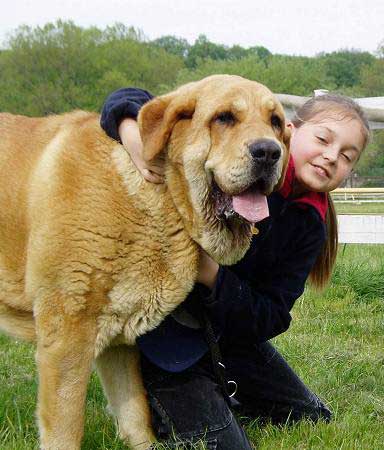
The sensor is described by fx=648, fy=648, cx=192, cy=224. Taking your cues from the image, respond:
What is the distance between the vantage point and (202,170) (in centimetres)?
268

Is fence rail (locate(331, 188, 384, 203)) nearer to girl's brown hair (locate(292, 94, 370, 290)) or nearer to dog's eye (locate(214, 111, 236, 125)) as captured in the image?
girl's brown hair (locate(292, 94, 370, 290))

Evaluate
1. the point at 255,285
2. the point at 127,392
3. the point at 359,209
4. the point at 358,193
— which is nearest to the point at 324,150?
the point at 255,285

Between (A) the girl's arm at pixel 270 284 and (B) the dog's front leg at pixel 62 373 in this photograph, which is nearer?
(B) the dog's front leg at pixel 62 373

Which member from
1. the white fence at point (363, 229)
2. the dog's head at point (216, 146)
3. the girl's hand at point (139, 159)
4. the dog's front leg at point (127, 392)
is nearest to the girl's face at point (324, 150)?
the dog's head at point (216, 146)

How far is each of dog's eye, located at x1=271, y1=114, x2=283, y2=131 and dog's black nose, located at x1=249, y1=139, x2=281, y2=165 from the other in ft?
0.84

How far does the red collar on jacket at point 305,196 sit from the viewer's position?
313 cm

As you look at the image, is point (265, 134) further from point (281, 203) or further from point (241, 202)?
point (281, 203)

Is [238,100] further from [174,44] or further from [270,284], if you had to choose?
[174,44]

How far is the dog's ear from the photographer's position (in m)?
2.64

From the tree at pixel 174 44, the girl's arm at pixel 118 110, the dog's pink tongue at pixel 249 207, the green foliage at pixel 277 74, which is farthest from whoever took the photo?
the tree at pixel 174 44

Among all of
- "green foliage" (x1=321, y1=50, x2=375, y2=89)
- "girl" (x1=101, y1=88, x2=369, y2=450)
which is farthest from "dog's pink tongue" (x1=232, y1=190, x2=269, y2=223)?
"green foliage" (x1=321, y1=50, x2=375, y2=89)

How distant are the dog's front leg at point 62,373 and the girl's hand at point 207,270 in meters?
0.57

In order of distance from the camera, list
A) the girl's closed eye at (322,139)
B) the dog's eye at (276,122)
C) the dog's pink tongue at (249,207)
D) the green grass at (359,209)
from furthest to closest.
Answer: the green grass at (359,209)
the girl's closed eye at (322,139)
the dog's eye at (276,122)
the dog's pink tongue at (249,207)

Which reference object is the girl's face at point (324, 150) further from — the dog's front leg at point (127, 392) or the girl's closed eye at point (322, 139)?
the dog's front leg at point (127, 392)
